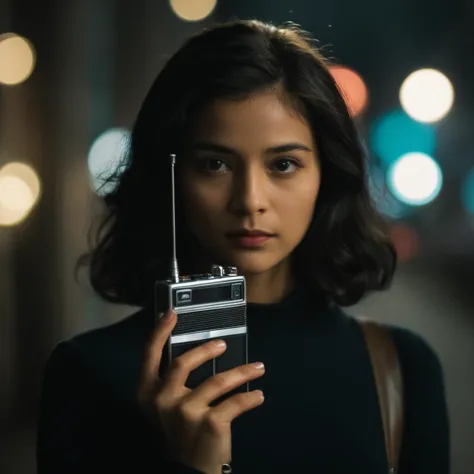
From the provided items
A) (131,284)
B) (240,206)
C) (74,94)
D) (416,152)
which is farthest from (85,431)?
(416,152)

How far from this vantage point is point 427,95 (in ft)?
3.06

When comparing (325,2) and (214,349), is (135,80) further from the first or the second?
(214,349)

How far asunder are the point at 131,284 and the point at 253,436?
0.21 m

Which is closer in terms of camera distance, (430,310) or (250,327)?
(250,327)

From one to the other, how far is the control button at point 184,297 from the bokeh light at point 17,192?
303mm

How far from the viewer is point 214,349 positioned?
0.60 m

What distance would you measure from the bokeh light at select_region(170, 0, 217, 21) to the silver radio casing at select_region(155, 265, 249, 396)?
31 centimetres

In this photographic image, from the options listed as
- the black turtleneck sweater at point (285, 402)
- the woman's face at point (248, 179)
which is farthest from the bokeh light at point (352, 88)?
the black turtleneck sweater at point (285, 402)

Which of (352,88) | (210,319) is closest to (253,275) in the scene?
(210,319)

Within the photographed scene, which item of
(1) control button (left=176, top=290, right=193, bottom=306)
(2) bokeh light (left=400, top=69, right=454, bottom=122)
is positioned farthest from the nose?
(2) bokeh light (left=400, top=69, right=454, bottom=122)

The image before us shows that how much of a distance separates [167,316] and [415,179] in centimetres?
45

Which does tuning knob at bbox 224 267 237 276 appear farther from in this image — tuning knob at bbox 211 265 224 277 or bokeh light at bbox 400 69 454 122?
bokeh light at bbox 400 69 454 122

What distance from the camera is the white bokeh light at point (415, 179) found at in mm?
887

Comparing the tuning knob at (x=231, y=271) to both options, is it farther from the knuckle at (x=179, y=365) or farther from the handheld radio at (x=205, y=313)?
the knuckle at (x=179, y=365)
